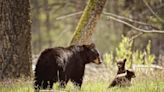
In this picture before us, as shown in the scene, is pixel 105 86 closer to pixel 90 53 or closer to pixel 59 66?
pixel 90 53

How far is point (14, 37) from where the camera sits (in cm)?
1149

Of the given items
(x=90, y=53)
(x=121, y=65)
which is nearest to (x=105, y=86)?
(x=121, y=65)

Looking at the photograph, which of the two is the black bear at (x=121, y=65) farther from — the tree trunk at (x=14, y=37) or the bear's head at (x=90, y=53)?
the tree trunk at (x=14, y=37)

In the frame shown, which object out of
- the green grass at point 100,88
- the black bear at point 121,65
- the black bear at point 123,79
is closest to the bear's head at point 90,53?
the black bear at point 121,65

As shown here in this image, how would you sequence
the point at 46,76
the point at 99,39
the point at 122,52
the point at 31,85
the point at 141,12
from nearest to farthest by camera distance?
the point at 46,76, the point at 31,85, the point at 122,52, the point at 141,12, the point at 99,39

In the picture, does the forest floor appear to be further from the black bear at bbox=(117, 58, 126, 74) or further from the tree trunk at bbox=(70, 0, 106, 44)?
the tree trunk at bbox=(70, 0, 106, 44)

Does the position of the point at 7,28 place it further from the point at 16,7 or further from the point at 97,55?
the point at 97,55

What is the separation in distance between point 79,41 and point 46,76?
2.64 metres

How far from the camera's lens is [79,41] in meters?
11.9

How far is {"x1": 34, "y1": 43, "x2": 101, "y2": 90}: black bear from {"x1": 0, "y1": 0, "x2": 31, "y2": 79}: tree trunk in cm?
145

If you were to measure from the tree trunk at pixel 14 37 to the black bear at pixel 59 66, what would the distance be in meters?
1.45

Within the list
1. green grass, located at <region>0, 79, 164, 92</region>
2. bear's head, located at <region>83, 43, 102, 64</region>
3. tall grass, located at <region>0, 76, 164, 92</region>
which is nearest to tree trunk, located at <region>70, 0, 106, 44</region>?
bear's head, located at <region>83, 43, 102, 64</region>

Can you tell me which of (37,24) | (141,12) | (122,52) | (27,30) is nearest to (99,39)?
(37,24)

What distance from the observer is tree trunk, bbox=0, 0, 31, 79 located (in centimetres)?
1143
